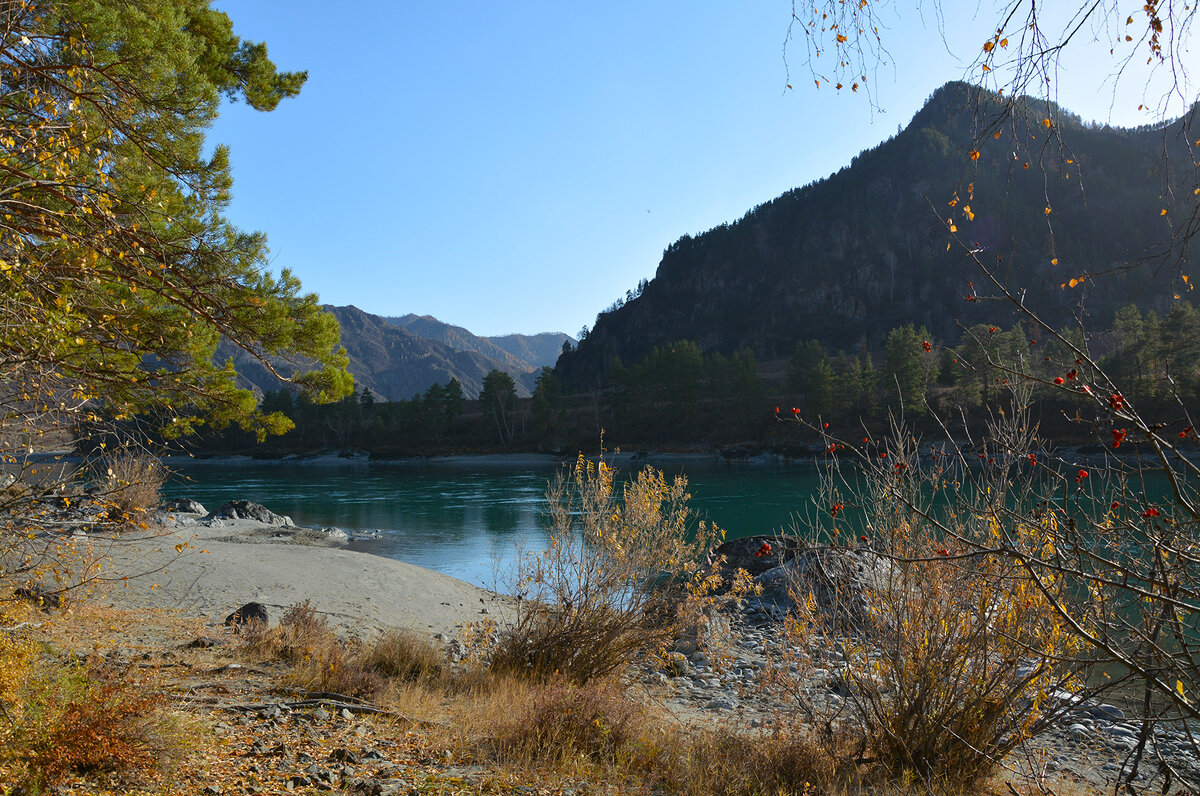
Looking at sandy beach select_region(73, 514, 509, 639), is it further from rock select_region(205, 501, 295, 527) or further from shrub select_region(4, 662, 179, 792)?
rock select_region(205, 501, 295, 527)

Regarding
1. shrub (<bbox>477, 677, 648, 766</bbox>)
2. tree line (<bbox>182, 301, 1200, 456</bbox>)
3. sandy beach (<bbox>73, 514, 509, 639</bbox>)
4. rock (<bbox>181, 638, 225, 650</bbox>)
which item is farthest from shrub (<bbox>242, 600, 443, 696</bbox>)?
tree line (<bbox>182, 301, 1200, 456</bbox>)

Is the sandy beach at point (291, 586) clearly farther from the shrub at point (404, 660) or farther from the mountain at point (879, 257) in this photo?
the mountain at point (879, 257)

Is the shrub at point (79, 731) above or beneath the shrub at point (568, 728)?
above

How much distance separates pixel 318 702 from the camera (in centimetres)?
581

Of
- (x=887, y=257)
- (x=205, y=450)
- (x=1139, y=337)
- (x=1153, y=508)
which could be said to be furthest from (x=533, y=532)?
(x=887, y=257)

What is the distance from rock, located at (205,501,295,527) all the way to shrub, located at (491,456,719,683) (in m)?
21.9

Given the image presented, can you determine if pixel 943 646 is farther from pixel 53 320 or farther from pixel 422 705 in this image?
pixel 53 320

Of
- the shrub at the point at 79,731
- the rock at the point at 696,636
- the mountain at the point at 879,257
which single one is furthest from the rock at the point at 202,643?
the mountain at the point at 879,257

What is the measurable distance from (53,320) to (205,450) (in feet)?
317

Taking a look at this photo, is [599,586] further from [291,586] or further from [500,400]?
[500,400]

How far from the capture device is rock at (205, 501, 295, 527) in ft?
86.9

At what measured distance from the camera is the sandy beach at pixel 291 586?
36.4 ft

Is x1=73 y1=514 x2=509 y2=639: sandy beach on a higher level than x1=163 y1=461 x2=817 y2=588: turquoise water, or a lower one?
higher

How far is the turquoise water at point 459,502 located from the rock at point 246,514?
2.13 m
